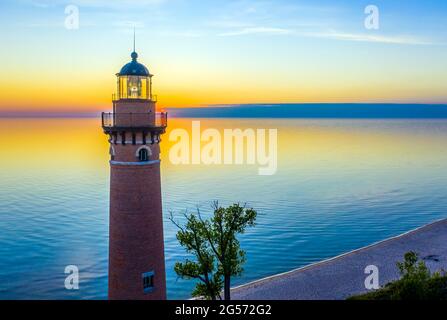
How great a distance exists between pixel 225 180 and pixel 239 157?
121ft

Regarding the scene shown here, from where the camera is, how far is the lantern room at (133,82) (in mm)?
20828

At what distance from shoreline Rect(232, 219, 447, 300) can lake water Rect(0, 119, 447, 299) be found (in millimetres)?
2617

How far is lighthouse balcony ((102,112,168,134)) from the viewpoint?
65.4 feet

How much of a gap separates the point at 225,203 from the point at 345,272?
3168 cm

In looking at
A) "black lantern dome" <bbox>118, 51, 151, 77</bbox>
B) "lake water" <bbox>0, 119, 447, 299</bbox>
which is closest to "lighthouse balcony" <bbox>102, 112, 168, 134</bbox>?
"black lantern dome" <bbox>118, 51, 151, 77</bbox>

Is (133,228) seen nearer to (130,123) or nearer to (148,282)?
(148,282)

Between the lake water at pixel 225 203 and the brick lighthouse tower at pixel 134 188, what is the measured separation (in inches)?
744

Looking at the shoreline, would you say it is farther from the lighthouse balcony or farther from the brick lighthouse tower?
the lighthouse balcony

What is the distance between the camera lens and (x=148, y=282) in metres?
20.9
